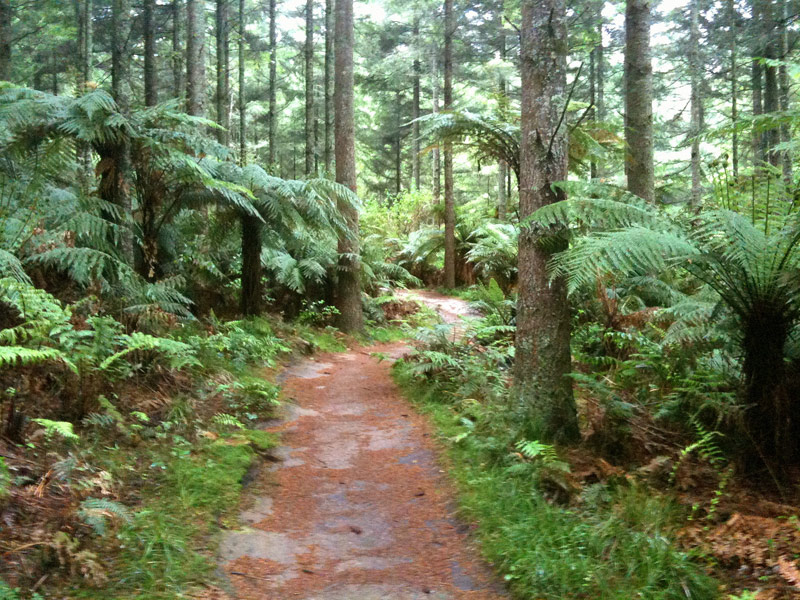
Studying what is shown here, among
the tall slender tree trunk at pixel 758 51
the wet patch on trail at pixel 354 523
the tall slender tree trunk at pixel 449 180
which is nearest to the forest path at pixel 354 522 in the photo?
the wet patch on trail at pixel 354 523

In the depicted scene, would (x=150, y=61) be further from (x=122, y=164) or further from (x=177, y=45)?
(x=122, y=164)

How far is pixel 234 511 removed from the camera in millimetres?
4156

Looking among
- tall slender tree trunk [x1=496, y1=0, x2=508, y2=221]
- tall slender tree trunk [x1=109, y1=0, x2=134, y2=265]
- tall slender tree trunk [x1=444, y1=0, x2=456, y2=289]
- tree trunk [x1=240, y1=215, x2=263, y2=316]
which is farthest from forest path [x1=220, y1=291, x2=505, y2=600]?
tall slender tree trunk [x1=496, y1=0, x2=508, y2=221]

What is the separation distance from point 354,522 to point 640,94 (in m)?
A: 6.79

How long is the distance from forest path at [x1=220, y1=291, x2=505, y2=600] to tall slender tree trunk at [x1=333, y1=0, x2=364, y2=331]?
4336 millimetres

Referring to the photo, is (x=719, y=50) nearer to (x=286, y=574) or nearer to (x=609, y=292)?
(x=609, y=292)

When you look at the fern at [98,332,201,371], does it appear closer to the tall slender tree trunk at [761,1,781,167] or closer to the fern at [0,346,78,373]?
the fern at [0,346,78,373]

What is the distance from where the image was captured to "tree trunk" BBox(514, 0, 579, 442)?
458cm

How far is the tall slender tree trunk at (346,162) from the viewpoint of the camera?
35.4ft

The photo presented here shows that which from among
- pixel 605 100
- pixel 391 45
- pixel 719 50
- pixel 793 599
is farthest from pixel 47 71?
pixel 793 599

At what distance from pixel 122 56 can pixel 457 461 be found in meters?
5.97

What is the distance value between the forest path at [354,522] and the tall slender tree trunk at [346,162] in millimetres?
4336

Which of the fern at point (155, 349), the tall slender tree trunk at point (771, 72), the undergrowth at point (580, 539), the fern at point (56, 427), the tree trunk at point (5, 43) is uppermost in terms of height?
the tall slender tree trunk at point (771, 72)

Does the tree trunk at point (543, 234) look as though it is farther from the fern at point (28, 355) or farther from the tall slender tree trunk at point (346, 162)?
the tall slender tree trunk at point (346, 162)
